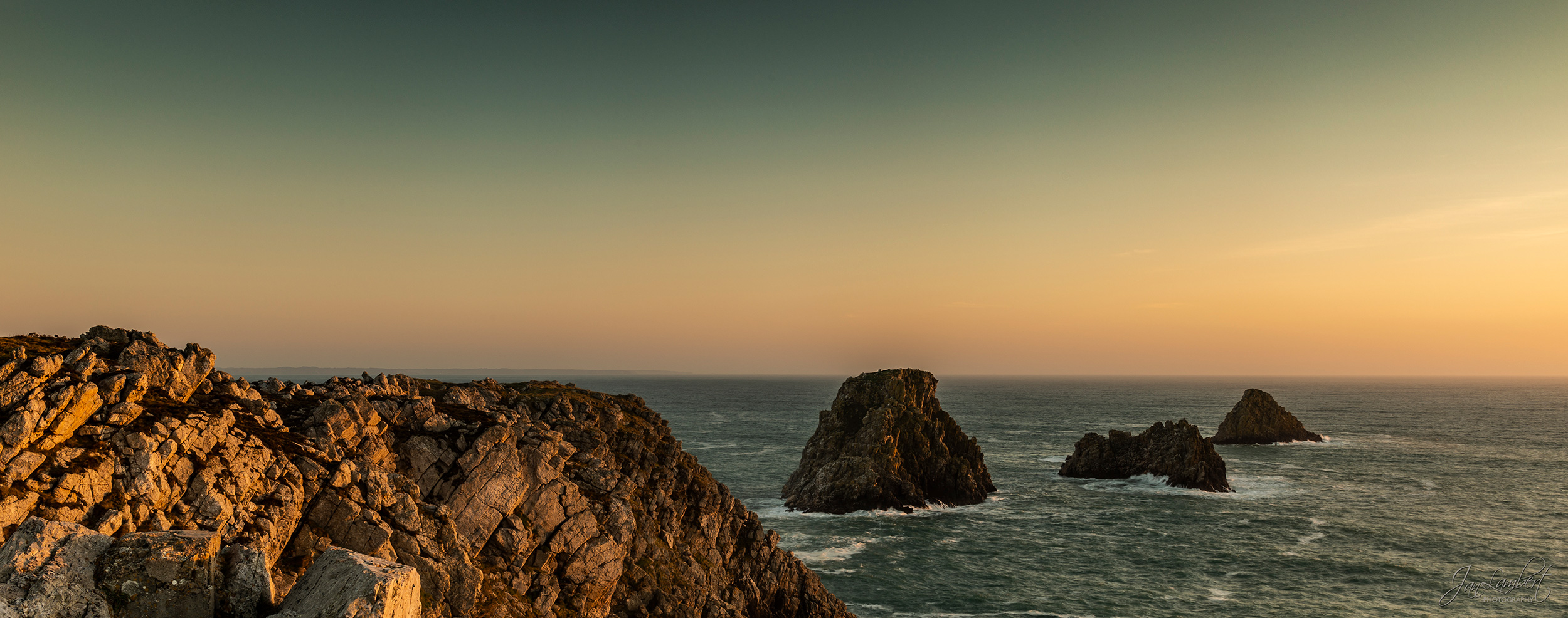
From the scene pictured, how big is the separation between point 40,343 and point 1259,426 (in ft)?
609

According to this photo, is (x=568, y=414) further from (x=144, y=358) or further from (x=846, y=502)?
(x=846, y=502)

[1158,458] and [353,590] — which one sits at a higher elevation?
[353,590]

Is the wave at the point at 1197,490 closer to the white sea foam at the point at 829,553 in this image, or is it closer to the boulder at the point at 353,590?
the white sea foam at the point at 829,553

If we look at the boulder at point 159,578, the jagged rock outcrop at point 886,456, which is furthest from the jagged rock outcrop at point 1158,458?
the boulder at point 159,578

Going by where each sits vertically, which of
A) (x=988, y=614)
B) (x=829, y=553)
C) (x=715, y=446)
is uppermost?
(x=715, y=446)

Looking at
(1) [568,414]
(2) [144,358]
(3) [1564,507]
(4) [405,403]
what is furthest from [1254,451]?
(2) [144,358]

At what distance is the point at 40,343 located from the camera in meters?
27.6

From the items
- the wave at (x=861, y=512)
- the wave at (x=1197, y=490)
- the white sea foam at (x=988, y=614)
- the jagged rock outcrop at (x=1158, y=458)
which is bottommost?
the white sea foam at (x=988, y=614)

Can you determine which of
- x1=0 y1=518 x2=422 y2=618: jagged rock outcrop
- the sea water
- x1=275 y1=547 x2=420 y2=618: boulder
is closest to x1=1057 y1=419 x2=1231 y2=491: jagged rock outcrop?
the sea water

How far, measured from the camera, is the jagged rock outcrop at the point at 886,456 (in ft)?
306

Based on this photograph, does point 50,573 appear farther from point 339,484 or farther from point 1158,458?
point 1158,458
